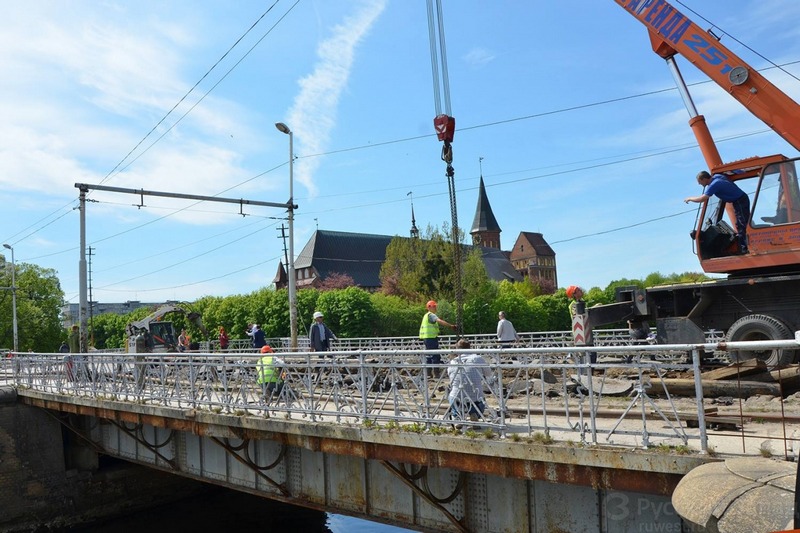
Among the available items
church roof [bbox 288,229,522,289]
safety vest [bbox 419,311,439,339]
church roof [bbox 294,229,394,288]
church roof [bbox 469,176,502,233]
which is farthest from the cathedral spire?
safety vest [bbox 419,311,439,339]

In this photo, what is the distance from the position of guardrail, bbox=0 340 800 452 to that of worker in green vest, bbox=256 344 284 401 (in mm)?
44

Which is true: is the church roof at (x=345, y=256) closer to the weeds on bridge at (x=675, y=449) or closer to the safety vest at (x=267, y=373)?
the safety vest at (x=267, y=373)

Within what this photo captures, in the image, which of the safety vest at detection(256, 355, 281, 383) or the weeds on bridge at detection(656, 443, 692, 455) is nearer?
the weeds on bridge at detection(656, 443, 692, 455)

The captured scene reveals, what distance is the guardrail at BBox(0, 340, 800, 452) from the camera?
21.0 feet

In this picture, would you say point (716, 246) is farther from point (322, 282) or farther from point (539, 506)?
point (322, 282)

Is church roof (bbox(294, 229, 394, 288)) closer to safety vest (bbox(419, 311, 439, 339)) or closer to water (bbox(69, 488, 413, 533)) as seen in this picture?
water (bbox(69, 488, 413, 533))

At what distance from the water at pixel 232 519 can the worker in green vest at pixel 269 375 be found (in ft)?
29.3

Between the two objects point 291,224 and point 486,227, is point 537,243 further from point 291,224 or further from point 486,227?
point 291,224

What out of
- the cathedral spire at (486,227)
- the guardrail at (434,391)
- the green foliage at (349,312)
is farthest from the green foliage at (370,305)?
the cathedral spire at (486,227)

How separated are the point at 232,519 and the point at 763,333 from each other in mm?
15230

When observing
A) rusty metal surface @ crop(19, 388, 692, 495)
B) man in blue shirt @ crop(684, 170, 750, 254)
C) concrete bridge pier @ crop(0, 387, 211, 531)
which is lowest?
concrete bridge pier @ crop(0, 387, 211, 531)

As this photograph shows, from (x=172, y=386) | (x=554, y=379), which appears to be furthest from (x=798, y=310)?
(x=172, y=386)

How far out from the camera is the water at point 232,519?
60.6 ft

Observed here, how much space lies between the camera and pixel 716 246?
1109 cm
